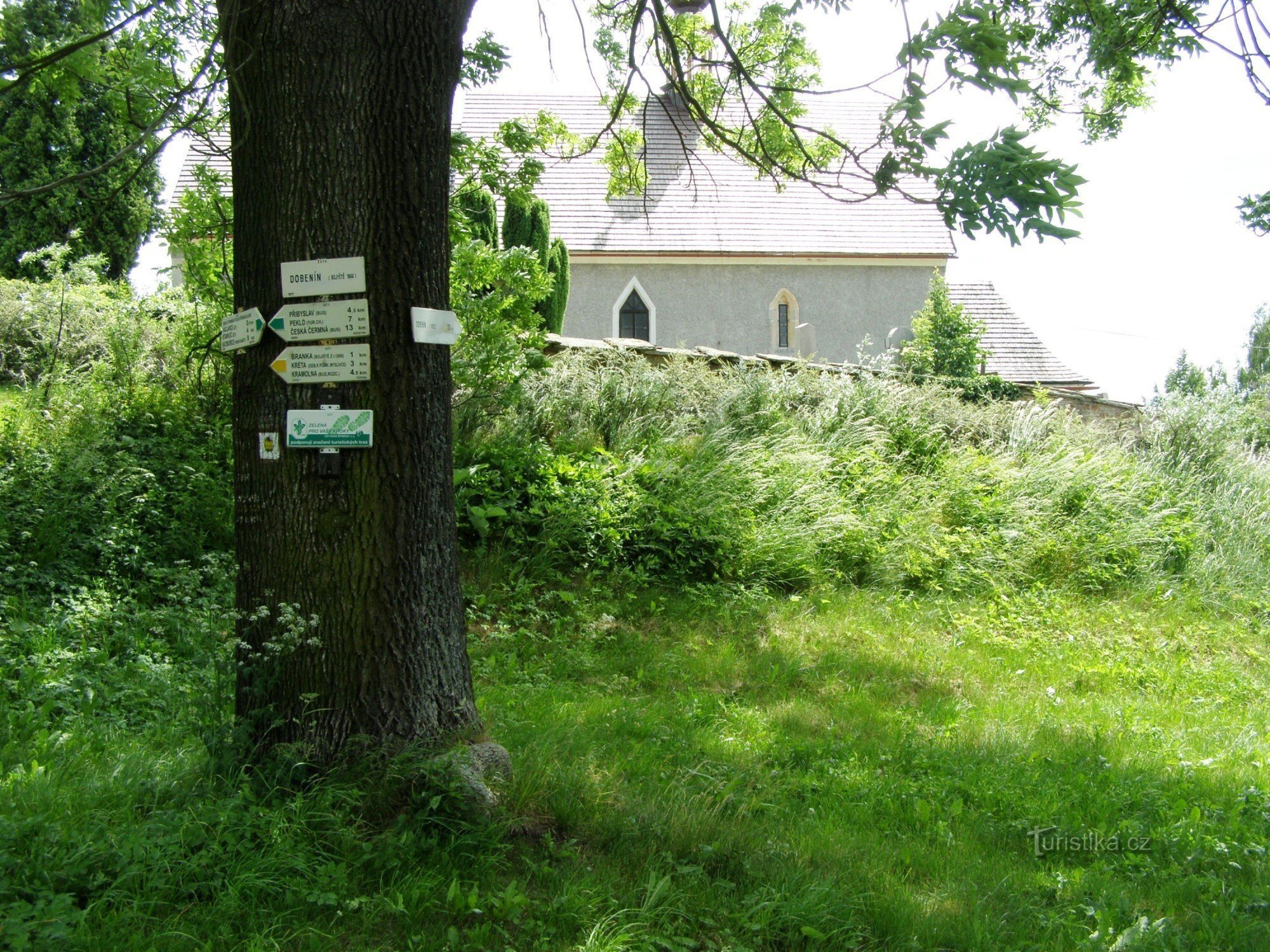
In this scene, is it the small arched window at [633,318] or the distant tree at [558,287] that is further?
the small arched window at [633,318]

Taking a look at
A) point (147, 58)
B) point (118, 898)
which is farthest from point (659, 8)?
point (118, 898)

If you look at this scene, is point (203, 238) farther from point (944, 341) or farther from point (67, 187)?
point (944, 341)

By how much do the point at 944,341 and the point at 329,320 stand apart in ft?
66.7

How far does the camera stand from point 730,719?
557 centimetres

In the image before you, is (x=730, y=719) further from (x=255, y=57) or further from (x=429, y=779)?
(x=255, y=57)

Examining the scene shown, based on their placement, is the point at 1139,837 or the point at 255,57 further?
the point at 1139,837

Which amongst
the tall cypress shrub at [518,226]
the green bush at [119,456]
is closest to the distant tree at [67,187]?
the tall cypress shrub at [518,226]

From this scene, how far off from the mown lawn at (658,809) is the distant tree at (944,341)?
15095 mm

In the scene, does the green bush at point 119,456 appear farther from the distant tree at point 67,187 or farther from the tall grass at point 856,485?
the distant tree at point 67,187

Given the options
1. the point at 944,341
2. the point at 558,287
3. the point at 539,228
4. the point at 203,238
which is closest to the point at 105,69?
the point at 203,238

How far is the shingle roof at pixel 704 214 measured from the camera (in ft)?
84.3

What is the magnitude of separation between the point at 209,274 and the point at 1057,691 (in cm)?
733

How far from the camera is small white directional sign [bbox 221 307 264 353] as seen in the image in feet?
11.8

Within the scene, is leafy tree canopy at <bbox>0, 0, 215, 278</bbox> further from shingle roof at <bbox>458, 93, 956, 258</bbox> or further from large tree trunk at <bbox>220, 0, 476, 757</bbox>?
shingle roof at <bbox>458, 93, 956, 258</bbox>
